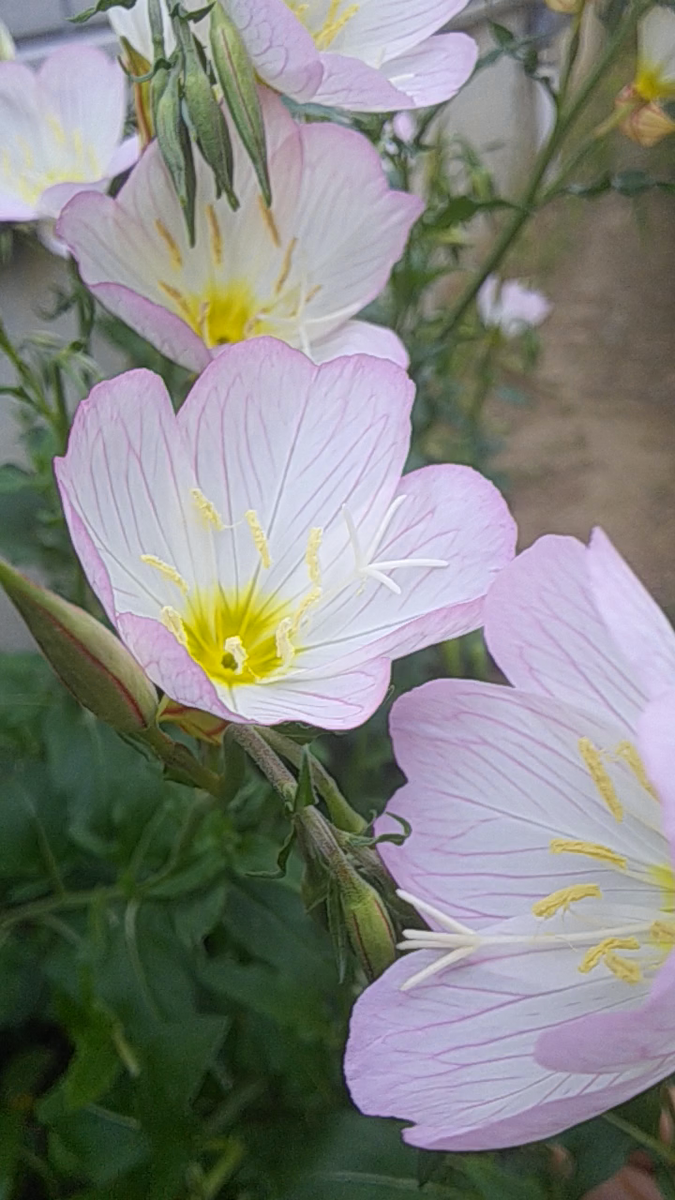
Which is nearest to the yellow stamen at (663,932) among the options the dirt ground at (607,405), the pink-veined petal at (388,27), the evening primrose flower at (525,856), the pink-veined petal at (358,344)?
the evening primrose flower at (525,856)

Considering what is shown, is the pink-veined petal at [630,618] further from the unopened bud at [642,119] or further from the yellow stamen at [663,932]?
the unopened bud at [642,119]

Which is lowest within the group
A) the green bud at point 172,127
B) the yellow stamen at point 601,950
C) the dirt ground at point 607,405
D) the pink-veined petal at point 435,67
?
the dirt ground at point 607,405

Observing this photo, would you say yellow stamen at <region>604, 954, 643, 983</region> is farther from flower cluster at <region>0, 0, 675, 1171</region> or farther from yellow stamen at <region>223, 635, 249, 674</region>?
yellow stamen at <region>223, 635, 249, 674</region>

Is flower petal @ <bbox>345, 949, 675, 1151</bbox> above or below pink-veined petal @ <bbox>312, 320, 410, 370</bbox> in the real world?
below

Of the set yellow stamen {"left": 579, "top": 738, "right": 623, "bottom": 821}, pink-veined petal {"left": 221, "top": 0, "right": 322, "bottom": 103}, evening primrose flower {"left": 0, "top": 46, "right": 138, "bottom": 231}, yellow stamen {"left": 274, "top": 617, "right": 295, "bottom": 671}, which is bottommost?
yellow stamen {"left": 274, "top": 617, "right": 295, "bottom": 671}

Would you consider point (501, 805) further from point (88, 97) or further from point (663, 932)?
point (88, 97)

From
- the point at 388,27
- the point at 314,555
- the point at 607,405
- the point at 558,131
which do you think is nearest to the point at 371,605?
the point at 314,555

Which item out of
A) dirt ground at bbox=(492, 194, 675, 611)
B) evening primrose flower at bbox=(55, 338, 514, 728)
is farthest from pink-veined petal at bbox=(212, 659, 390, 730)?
dirt ground at bbox=(492, 194, 675, 611)
